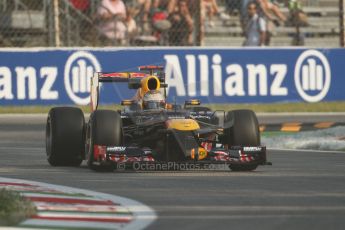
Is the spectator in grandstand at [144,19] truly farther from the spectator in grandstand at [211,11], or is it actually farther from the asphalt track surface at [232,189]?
the asphalt track surface at [232,189]

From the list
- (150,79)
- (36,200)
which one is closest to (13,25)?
(150,79)

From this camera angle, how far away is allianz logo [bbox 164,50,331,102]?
76.1 feet

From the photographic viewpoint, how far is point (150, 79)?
13586 millimetres

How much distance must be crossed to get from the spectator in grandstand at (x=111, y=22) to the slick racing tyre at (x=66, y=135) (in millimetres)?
10535

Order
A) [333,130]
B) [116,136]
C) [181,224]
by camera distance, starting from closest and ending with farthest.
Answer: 1. [181,224]
2. [116,136]
3. [333,130]

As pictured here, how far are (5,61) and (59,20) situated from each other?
1.58 meters

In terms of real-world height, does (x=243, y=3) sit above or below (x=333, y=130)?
above

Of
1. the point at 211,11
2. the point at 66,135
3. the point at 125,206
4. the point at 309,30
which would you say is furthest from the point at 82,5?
the point at 125,206

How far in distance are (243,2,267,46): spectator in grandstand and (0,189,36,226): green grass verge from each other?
16228mm

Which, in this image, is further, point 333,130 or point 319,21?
point 319,21

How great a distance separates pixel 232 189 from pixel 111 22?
13.6 m

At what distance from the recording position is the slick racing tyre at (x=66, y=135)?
1304cm

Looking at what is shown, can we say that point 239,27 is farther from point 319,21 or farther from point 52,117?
point 52,117

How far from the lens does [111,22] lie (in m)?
23.8
